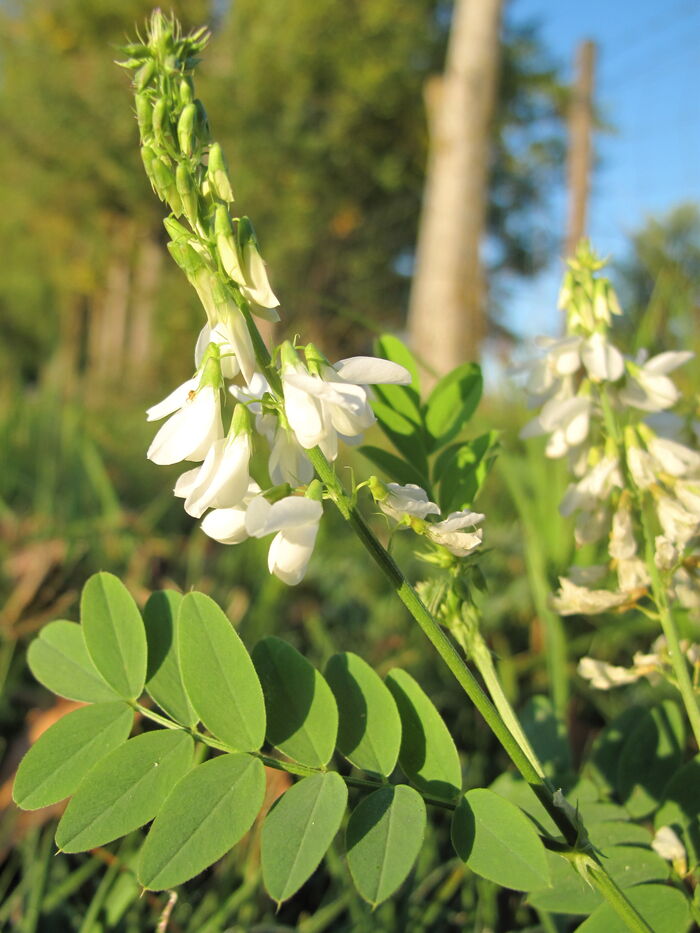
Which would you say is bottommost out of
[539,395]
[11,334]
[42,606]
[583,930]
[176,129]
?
[11,334]

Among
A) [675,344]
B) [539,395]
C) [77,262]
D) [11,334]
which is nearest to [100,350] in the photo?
[77,262]

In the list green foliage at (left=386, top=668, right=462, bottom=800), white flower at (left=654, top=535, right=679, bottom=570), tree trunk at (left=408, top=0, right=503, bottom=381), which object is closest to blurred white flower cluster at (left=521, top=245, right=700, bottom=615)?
white flower at (left=654, top=535, right=679, bottom=570)

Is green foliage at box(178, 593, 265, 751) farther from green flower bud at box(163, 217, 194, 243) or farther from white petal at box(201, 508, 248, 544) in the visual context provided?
green flower bud at box(163, 217, 194, 243)

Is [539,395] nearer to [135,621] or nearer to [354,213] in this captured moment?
[135,621]

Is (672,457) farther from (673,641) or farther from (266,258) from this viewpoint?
(266,258)

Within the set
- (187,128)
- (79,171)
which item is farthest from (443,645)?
(79,171)

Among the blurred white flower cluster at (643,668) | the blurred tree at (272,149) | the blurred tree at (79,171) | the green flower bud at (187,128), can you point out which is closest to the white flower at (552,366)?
the blurred white flower cluster at (643,668)

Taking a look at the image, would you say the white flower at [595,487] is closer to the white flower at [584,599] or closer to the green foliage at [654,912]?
the white flower at [584,599]

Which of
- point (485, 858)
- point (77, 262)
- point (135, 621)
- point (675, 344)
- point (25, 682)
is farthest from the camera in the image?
point (77, 262)
